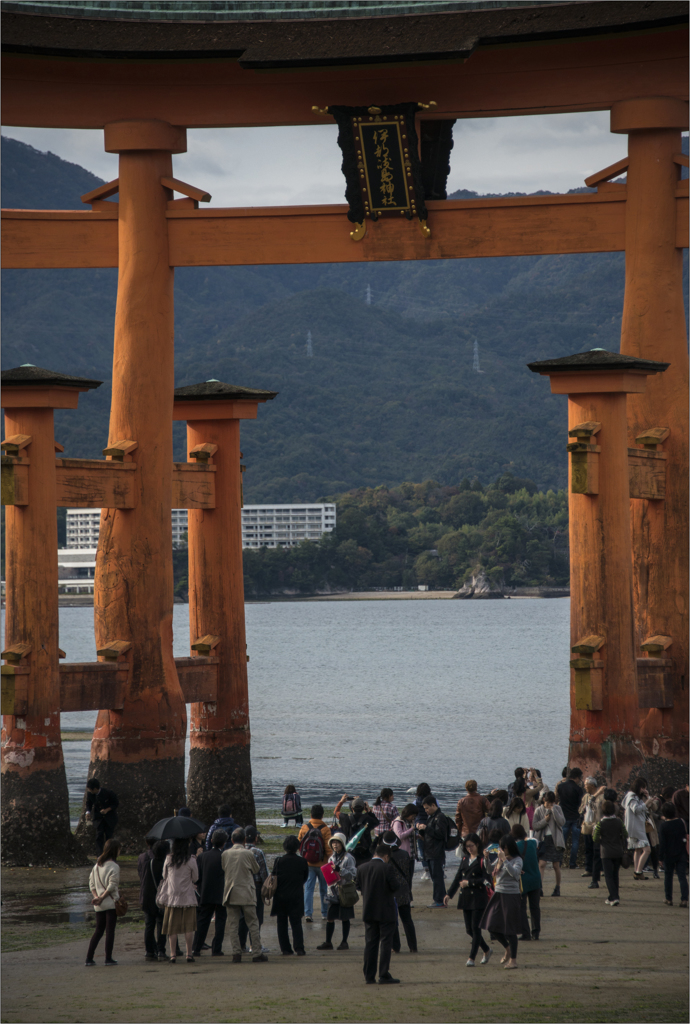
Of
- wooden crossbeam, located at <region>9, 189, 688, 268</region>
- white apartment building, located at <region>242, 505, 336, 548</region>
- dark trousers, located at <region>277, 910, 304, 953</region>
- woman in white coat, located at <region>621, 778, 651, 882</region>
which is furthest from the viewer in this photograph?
white apartment building, located at <region>242, 505, 336, 548</region>

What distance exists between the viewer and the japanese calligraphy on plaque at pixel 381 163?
2002 cm

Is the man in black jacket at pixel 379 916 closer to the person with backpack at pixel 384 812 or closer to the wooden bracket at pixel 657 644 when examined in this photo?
the person with backpack at pixel 384 812

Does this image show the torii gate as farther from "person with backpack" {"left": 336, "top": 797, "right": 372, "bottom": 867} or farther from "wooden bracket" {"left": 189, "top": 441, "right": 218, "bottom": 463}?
"person with backpack" {"left": 336, "top": 797, "right": 372, "bottom": 867}

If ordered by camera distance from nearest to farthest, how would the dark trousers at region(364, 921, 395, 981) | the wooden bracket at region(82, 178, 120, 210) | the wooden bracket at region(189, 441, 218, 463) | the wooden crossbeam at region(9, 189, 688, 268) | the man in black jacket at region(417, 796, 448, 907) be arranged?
the dark trousers at region(364, 921, 395, 981) < the man in black jacket at region(417, 796, 448, 907) < the wooden crossbeam at region(9, 189, 688, 268) < the wooden bracket at region(82, 178, 120, 210) < the wooden bracket at region(189, 441, 218, 463)

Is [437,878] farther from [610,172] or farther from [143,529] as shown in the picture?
[610,172]

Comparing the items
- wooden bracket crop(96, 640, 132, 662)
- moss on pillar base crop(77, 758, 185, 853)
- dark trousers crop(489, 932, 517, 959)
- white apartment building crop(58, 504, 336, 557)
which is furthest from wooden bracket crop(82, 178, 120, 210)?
white apartment building crop(58, 504, 336, 557)

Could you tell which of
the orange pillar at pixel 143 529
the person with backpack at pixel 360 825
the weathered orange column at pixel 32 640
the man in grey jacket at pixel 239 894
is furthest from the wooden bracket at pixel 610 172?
the man in grey jacket at pixel 239 894

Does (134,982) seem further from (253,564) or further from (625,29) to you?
(253,564)

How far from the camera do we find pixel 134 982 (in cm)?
1224

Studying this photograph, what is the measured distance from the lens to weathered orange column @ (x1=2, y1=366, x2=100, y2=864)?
18406mm

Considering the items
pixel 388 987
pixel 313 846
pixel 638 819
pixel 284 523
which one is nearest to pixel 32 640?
pixel 313 846

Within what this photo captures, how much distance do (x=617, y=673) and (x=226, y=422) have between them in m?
7.46

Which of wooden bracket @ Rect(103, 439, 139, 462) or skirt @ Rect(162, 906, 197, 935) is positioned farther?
wooden bracket @ Rect(103, 439, 139, 462)

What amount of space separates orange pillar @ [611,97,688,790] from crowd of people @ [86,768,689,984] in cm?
347
